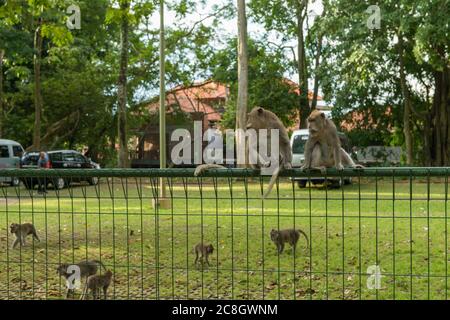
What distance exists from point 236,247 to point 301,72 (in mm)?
22817

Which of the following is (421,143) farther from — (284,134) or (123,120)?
(284,134)

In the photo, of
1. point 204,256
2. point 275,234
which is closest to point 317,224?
point 275,234

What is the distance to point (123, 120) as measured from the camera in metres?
24.5

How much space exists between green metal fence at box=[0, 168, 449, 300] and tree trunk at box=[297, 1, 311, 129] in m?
17.7

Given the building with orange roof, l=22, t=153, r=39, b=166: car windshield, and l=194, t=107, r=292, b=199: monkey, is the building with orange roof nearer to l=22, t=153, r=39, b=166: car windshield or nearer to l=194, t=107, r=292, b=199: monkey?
l=22, t=153, r=39, b=166: car windshield

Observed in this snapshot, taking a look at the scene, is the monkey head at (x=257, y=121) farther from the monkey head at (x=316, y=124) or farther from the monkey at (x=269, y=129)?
the monkey head at (x=316, y=124)

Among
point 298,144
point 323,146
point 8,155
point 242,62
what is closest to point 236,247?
point 323,146

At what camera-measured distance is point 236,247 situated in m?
8.64

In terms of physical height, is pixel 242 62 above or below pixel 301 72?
below

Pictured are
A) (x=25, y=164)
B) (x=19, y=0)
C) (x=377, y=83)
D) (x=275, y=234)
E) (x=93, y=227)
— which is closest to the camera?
(x=275, y=234)

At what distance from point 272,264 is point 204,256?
3.32ft

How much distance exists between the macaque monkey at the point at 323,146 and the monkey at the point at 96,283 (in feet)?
7.57

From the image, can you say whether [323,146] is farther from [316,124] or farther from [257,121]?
[257,121]

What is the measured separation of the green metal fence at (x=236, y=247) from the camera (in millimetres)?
4438
